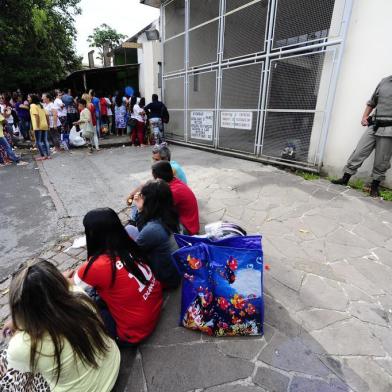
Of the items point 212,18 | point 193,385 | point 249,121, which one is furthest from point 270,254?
point 212,18

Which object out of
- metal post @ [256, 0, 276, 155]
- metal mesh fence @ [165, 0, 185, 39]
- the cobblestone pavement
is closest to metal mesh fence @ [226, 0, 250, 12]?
metal post @ [256, 0, 276, 155]

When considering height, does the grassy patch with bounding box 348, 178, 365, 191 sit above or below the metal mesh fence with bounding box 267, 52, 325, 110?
below

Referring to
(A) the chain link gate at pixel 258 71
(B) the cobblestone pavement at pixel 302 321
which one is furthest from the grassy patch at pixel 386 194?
(A) the chain link gate at pixel 258 71

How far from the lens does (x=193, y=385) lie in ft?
5.75

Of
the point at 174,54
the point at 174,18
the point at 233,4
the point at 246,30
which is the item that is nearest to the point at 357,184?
the point at 246,30

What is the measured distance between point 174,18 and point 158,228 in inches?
374

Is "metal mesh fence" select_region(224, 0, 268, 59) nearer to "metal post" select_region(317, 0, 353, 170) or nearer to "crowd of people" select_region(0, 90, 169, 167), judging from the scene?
"metal post" select_region(317, 0, 353, 170)

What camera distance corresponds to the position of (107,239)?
1.87 meters

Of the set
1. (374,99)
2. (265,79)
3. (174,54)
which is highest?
(174,54)

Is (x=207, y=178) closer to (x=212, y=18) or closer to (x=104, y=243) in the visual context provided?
(x=104, y=243)

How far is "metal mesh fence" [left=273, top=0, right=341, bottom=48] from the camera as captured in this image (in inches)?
202

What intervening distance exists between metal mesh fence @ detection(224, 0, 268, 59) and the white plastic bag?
18.8 feet

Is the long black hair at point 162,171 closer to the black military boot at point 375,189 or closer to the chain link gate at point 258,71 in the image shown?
the black military boot at point 375,189

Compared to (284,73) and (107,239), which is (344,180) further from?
(107,239)
